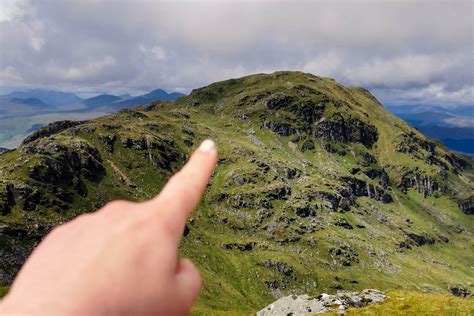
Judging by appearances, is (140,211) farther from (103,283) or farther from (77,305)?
(77,305)

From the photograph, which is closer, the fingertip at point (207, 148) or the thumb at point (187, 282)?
the thumb at point (187, 282)

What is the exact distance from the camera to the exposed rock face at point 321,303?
39.1 metres

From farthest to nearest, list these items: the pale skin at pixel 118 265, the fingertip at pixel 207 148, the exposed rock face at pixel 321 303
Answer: the exposed rock face at pixel 321 303, the fingertip at pixel 207 148, the pale skin at pixel 118 265

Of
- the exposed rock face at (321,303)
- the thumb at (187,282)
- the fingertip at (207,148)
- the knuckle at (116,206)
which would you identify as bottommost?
the exposed rock face at (321,303)

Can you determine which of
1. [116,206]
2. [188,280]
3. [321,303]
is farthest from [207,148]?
[321,303]

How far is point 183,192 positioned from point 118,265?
0.74 metres

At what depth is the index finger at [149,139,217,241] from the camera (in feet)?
10.5

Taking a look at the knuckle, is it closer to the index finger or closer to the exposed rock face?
the index finger

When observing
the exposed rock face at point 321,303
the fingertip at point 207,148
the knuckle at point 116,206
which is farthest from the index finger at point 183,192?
the exposed rock face at point 321,303

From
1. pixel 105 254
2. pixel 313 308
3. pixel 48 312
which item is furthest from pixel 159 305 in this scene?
pixel 313 308

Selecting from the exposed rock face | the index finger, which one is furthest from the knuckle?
the exposed rock face

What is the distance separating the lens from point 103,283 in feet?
9.41

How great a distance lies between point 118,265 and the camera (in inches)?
115

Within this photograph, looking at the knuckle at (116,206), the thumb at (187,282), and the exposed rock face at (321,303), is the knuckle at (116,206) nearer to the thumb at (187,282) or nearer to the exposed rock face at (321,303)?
the thumb at (187,282)
